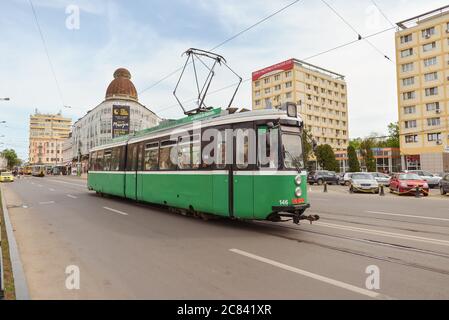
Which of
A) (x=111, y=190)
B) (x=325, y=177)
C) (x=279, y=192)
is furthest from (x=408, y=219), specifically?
(x=325, y=177)

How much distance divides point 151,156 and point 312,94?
69925 millimetres

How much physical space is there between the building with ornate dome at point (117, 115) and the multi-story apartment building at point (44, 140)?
6413 cm

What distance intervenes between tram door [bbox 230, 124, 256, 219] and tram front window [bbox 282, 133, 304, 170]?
776 mm

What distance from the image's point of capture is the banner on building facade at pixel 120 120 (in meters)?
67.0

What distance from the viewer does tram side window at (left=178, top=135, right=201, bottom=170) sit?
9250 mm

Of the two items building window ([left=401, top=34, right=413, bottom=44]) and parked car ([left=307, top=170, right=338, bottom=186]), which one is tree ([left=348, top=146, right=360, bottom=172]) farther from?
parked car ([left=307, top=170, right=338, bottom=186])

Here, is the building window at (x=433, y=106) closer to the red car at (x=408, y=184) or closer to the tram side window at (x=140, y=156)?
the red car at (x=408, y=184)

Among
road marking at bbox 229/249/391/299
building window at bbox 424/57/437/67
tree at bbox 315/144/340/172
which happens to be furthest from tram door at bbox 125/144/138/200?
tree at bbox 315/144/340/172

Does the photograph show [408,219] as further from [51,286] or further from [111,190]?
[111,190]

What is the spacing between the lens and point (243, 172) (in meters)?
7.94

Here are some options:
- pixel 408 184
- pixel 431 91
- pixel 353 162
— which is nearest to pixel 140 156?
pixel 408 184

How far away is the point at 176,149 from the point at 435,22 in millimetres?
54963

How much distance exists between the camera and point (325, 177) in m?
37.9

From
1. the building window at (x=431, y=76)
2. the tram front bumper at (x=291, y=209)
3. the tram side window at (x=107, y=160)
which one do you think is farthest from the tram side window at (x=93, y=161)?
the building window at (x=431, y=76)
